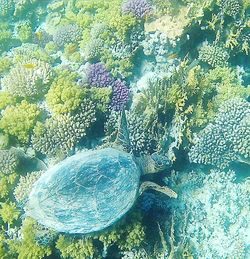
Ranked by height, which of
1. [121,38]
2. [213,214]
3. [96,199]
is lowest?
[213,214]

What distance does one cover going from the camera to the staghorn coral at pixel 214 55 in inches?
227

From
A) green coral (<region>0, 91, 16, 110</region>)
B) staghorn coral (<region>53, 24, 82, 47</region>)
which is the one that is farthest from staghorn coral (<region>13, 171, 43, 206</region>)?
staghorn coral (<region>53, 24, 82, 47</region>)

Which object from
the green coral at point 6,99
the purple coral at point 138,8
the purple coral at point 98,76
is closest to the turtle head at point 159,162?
the purple coral at point 98,76

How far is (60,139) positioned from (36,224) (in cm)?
125

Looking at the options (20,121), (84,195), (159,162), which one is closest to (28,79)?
(20,121)

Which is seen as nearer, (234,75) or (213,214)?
(213,214)

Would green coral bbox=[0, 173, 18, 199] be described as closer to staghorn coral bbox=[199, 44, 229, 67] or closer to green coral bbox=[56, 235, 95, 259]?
green coral bbox=[56, 235, 95, 259]

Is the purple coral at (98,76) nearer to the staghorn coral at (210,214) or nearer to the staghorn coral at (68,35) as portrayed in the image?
the staghorn coral at (68,35)

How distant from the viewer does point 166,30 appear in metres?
5.36

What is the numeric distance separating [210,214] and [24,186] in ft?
9.59

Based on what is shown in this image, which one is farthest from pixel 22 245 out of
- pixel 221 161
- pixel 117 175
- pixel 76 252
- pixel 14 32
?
pixel 14 32

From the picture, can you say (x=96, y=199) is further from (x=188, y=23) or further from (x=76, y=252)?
(x=188, y=23)

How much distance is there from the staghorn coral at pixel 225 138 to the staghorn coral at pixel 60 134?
1.88m

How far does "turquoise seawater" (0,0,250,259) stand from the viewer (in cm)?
400
